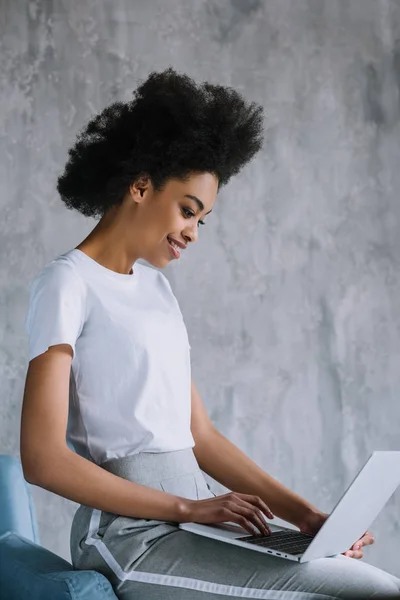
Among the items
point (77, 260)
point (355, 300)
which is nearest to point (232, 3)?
point (355, 300)

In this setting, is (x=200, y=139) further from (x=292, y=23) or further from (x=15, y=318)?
(x=292, y=23)

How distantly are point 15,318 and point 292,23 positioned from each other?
1381 mm

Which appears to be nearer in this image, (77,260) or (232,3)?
(77,260)

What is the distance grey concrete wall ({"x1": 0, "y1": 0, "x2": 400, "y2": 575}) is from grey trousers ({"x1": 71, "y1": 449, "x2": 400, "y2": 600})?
133cm

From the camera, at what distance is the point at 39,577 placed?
1.30 meters

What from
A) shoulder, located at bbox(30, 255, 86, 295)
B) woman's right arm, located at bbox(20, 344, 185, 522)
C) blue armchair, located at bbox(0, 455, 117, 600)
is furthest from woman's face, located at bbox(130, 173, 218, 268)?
blue armchair, located at bbox(0, 455, 117, 600)

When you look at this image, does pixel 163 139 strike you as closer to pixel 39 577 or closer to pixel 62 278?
pixel 62 278

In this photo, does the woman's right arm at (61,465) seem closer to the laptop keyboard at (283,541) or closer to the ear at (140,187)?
the laptop keyboard at (283,541)

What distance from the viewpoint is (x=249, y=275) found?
9.36 ft

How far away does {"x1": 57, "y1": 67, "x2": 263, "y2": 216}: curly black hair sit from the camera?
1497 millimetres

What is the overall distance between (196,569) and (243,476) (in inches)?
15.0

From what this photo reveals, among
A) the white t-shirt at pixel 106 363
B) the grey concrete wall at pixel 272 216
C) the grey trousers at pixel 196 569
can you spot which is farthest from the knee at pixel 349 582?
the grey concrete wall at pixel 272 216

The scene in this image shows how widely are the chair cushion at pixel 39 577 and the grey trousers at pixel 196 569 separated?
44 millimetres

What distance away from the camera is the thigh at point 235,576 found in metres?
1.21
